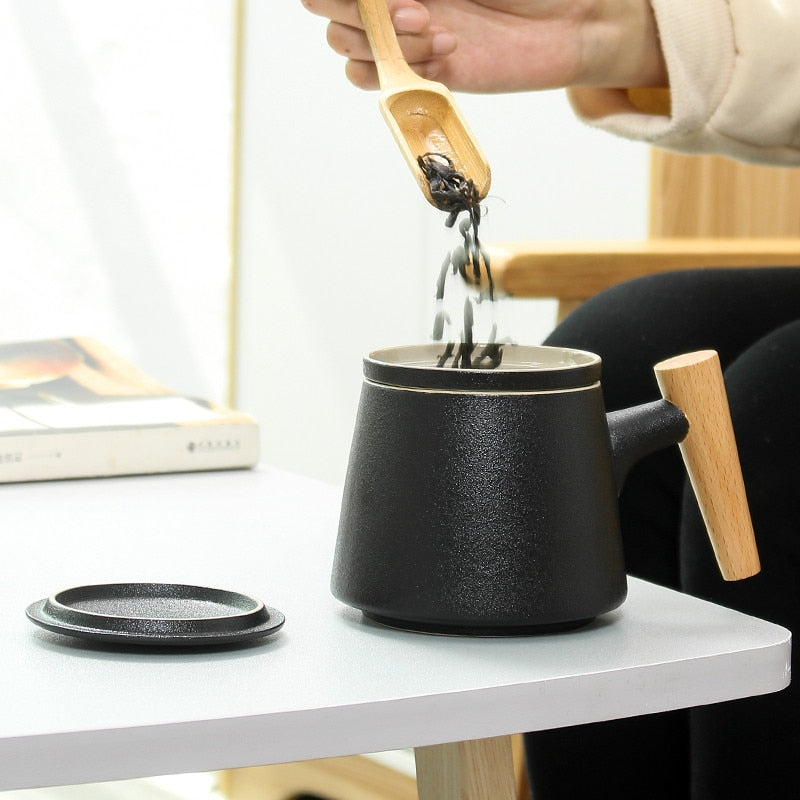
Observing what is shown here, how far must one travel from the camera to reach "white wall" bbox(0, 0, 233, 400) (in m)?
2.44

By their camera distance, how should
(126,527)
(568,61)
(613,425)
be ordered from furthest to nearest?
1. (568,61)
2. (126,527)
3. (613,425)

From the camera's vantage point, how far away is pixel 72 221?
8.18 ft

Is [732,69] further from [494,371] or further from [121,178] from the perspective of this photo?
[121,178]

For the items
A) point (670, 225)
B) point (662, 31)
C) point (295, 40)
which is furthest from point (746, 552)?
point (295, 40)

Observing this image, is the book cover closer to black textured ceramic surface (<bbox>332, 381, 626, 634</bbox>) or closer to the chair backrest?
black textured ceramic surface (<bbox>332, 381, 626, 634</bbox>)

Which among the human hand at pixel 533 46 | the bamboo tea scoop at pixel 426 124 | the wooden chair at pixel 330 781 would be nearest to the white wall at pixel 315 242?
the wooden chair at pixel 330 781

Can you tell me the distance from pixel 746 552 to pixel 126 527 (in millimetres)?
313

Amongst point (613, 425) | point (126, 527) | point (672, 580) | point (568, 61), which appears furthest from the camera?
point (568, 61)

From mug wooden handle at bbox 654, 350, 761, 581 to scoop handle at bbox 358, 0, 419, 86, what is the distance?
0.20 m

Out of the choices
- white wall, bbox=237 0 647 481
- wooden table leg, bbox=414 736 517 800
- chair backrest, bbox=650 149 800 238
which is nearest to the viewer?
wooden table leg, bbox=414 736 517 800

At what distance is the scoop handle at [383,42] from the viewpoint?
65 centimetres

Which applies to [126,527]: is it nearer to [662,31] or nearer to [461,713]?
[461,713]

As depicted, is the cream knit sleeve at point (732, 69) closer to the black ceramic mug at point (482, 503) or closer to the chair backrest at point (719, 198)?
the black ceramic mug at point (482, 503)

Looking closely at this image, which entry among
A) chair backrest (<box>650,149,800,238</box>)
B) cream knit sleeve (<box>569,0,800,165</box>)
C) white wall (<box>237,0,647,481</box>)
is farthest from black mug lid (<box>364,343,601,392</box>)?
white wall (<box>237,0,647,481</box>)
